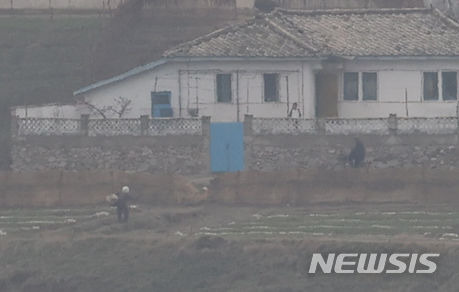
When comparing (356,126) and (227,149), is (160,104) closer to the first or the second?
(227,149)

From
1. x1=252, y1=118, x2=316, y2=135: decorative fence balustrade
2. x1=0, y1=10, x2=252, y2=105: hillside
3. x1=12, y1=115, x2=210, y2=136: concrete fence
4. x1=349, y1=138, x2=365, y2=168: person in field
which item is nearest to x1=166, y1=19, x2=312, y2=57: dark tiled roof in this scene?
x1=252, y1=118, x2=316, y2=135: decorative fence balustrade

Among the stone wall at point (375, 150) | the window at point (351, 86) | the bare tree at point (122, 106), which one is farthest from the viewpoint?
the bare tree at point (122, 106)

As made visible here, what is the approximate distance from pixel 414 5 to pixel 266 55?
46.8ft

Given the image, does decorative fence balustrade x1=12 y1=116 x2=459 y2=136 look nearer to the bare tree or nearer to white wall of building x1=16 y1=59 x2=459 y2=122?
white wall of building x1=16 y1=59 x2=459 y2=122

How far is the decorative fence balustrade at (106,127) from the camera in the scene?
65312 mm

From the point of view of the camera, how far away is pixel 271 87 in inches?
2682

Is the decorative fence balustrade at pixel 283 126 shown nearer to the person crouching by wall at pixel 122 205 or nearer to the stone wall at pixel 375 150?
the stone wall at pixel 375 150

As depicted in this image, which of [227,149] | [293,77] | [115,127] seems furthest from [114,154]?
[293,77]

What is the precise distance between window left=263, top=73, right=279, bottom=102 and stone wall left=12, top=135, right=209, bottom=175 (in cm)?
363

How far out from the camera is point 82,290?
52.9 m

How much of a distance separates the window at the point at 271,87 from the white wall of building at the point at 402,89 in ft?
6.91

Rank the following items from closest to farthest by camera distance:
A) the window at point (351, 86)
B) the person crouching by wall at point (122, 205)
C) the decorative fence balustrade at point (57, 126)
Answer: the person crouching by wall at point (122, 205)
the decorative fence balustrade at point (57, 126)
the window at point (351, 86)

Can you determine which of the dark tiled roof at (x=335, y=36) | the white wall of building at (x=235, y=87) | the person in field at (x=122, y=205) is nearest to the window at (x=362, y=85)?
the dark tiled roof at (x=335, y=36)

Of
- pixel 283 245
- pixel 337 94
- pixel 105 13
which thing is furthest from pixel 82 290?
pixel 105 13
